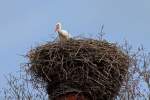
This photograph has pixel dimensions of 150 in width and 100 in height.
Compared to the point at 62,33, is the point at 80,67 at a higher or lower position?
lower

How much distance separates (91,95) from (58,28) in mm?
4330

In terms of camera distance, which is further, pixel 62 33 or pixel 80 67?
pixel 62 33

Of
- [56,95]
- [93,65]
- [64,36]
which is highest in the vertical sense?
[64,36]

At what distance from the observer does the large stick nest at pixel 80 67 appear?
5043 mm

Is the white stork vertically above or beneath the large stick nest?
above

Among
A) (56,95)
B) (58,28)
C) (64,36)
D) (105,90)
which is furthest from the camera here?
(58,28)

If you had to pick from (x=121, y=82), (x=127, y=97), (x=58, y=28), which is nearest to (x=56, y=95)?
(x=121, y=82)

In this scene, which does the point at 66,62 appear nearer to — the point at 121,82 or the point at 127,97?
the point at 121,82

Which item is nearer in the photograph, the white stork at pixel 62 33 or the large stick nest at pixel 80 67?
the large stick nest at pixel 80 67

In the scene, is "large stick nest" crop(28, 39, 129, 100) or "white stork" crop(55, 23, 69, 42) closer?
"large stick nest" crop(28, 39, 129, 100)

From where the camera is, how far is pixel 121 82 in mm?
5965

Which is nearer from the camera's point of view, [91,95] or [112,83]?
[91,95]

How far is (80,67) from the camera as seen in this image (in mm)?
5594

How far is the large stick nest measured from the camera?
5.04 metres
